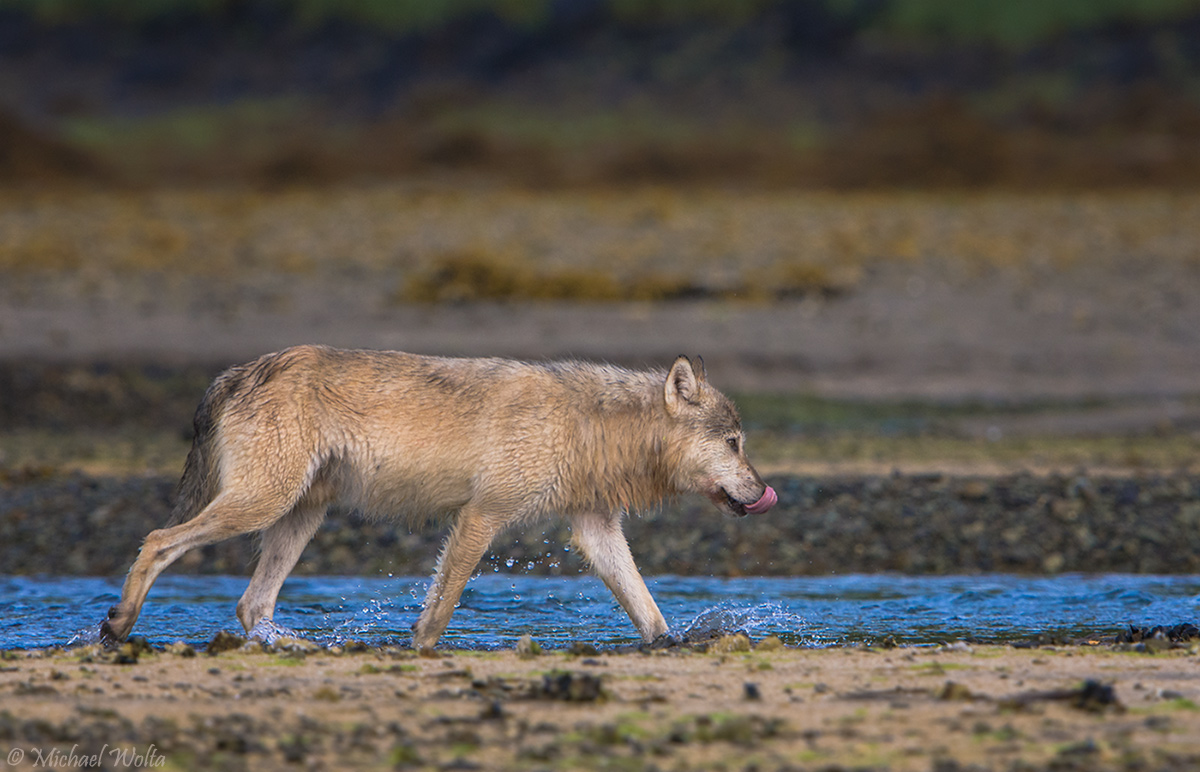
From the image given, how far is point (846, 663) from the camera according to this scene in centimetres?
655

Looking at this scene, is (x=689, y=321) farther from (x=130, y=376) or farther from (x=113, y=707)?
(x=113, y=707)

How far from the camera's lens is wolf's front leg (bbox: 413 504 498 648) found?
7.67 metres

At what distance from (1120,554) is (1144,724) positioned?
5.72m

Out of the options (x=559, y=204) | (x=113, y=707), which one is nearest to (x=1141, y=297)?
(x=559, y=204)

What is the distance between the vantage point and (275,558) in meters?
7.98

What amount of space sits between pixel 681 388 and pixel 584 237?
20.5 meters

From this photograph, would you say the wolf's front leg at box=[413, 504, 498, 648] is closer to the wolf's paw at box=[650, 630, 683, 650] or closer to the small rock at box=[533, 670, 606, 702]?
the wolf's paw at box=[650, 630, 683, 650]

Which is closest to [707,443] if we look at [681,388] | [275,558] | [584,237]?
[681,388]

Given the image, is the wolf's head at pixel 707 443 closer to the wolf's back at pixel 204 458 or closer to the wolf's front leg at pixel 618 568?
the wolf's front leg at pixel 618 568

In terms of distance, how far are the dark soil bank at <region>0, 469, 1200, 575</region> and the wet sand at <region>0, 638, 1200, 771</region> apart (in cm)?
393

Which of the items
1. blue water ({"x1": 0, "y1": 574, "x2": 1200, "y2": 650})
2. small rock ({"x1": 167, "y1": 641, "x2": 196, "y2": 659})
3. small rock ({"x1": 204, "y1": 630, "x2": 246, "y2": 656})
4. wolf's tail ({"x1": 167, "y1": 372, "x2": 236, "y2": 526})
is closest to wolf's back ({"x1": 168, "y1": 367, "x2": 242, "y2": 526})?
wolf's tail ({"x1": 167, "y1": 372, "x2": 236, "y2": 526})

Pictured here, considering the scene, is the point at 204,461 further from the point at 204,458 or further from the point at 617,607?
the point at 617,607

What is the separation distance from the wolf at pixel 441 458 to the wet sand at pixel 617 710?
950 millimetres

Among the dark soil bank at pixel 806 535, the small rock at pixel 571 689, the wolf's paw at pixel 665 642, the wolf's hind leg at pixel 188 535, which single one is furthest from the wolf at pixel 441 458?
the dark soil bank at pixel 806 535
